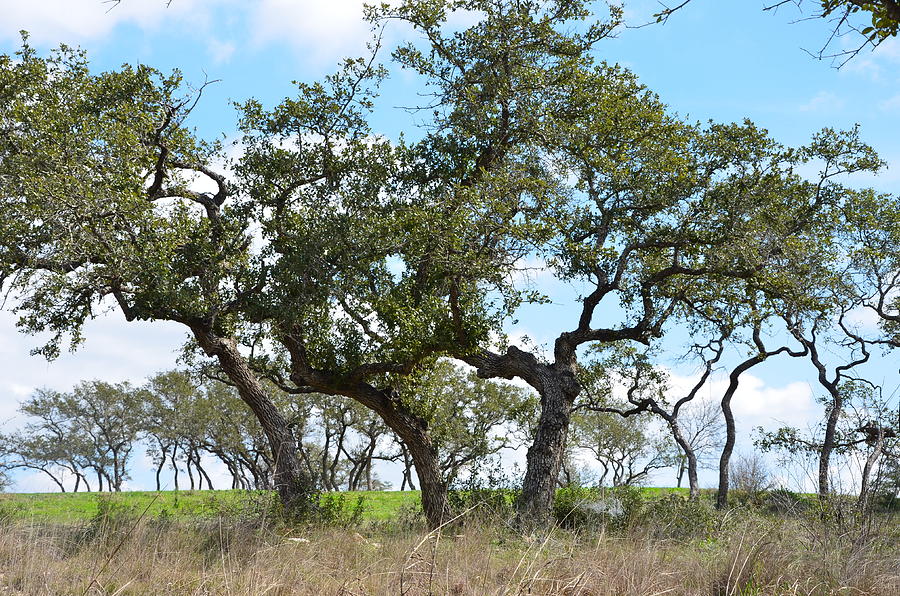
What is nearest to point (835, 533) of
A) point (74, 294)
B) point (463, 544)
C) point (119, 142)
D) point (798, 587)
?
point (798, 587)

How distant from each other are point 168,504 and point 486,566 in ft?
53.4

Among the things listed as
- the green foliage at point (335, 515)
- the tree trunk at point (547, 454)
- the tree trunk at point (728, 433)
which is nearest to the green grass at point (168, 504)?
the green foliage at point (335, 515)

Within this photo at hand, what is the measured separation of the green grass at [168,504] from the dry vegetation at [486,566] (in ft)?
2.53

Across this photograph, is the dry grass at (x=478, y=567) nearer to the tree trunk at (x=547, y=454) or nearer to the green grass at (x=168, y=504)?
the green grass at (x=168, y=504)

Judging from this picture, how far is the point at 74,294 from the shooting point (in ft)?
46.7

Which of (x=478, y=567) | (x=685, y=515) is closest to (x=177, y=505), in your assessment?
(x=685, y=515)

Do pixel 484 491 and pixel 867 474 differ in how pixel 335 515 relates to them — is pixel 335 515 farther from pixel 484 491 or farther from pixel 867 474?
pixel 867 474

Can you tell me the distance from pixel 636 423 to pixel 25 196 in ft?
91.9

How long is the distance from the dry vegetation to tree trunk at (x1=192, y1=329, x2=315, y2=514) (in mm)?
5948

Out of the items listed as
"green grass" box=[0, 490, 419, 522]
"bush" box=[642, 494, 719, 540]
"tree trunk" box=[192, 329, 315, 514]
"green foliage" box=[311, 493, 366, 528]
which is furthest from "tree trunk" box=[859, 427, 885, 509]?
"tree trunk" box=[192, 329, 315, 514]

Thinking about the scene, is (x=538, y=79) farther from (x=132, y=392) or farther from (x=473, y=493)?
(x=132, y=392)

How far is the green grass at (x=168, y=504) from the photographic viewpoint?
1218cm

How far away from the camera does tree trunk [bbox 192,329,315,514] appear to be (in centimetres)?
1399

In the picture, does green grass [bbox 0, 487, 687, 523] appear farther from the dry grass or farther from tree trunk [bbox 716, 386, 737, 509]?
tree trunk [bbox 716, 386, 737, 509]
